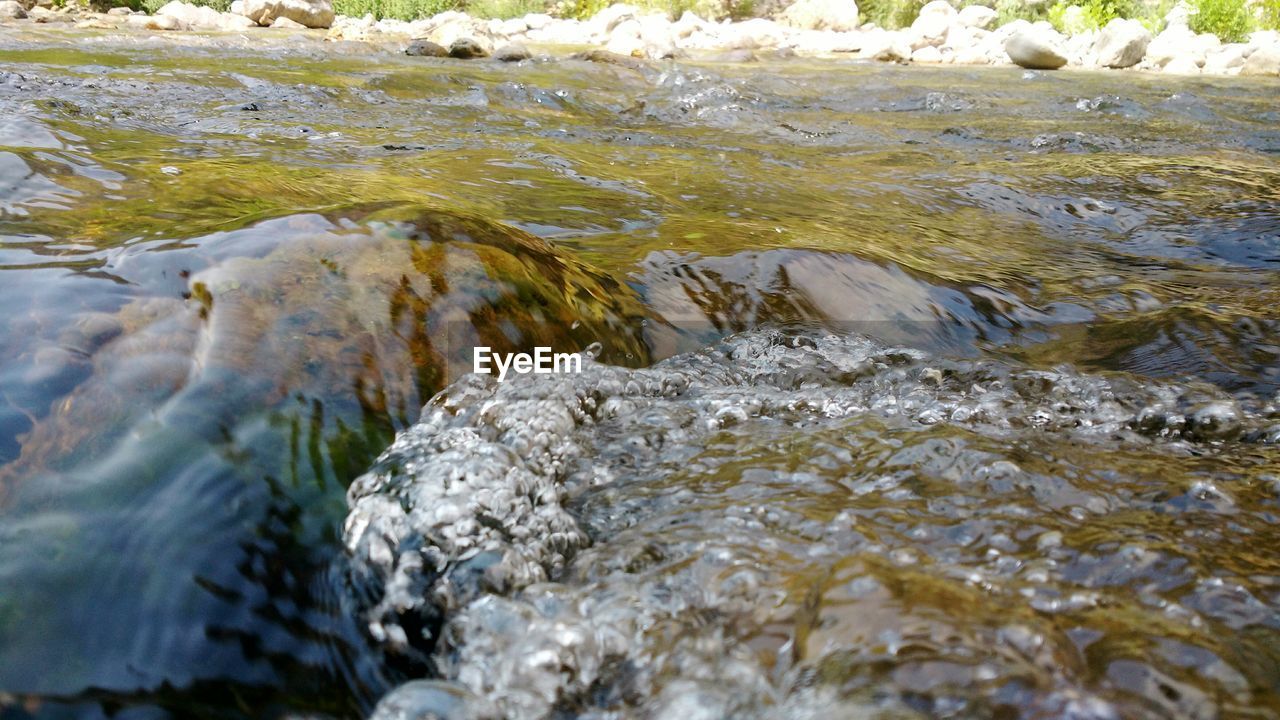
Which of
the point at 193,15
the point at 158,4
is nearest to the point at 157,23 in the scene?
the point at 193,15

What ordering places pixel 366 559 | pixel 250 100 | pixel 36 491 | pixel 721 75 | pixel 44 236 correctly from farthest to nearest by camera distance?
pixel 721 75, pixel 250 100, pixel 44 236, pixel 366 559, pixel 36 491

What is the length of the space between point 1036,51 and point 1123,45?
1.55 meters

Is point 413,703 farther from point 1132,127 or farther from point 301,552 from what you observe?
point 1132,127

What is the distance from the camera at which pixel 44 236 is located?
187 centimetres

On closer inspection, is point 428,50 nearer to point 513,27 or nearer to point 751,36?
point 751,36

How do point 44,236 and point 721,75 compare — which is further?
point 721,75

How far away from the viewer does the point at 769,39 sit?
18297 mm

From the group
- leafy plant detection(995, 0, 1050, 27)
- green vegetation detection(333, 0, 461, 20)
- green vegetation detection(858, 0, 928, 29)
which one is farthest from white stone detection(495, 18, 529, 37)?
leafy plant detection(995, 0, 1050, 27)

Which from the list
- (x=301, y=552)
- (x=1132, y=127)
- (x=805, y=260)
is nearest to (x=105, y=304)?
(x=301, y=552)

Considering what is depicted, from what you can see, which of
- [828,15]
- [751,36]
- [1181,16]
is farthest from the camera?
[828,15]

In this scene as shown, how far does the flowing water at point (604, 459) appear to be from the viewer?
1.03 meters

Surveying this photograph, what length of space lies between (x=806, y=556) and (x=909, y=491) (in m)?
0.32

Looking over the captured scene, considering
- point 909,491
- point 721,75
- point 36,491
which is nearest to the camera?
point 36,491

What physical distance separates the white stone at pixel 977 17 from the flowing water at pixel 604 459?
59.2 ft
